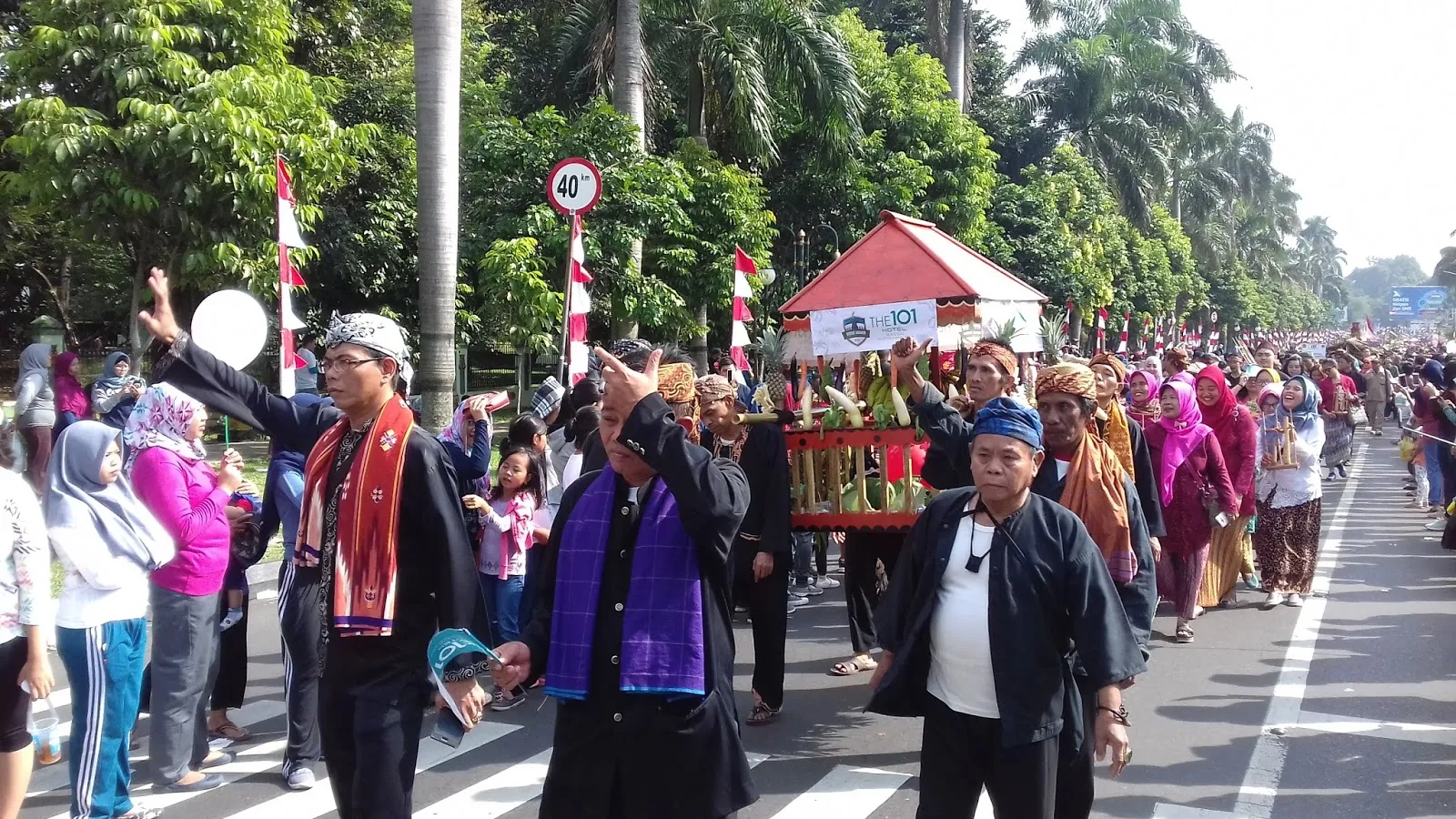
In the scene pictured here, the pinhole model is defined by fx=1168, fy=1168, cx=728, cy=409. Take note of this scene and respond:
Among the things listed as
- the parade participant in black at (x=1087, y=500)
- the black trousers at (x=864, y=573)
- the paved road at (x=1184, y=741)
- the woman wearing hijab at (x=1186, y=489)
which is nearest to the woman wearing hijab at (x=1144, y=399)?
the woman wearing hijab at (x=1186, y=489)

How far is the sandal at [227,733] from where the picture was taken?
5965 mm

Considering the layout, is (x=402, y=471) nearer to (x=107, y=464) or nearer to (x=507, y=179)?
(x=107, y=464)

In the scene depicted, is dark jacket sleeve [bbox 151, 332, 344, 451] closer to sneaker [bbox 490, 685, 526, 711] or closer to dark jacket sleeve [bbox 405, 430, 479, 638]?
dark jacket sleeve [bbox 405, 430, 479, 638]

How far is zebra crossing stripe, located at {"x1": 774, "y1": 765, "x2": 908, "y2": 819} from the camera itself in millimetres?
5020

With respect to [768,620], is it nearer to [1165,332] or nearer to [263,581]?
[263,581]

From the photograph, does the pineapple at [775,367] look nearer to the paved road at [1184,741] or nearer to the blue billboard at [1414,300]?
the paved road at [1184,741]

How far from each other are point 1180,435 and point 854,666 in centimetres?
292

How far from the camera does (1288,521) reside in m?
9.63

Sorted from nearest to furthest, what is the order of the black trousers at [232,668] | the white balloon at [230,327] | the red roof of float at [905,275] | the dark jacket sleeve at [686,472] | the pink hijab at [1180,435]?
the dark jacket sleeve at [686,472], the white balloon at [230,327], the black trousers at [232,668], the red roof of float at [905,275], the pink hijab at [1180,435]

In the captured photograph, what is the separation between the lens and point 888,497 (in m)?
6.41

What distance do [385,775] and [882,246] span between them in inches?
180

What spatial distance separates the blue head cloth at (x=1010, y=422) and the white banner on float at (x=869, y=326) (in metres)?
2.89

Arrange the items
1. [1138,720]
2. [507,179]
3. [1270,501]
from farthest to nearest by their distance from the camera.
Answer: [507,179] < [1270,501] < [1138,720]

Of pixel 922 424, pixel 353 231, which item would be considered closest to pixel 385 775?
pixel 922 424
